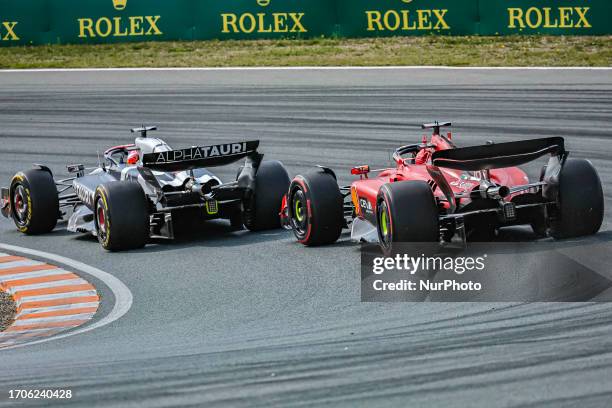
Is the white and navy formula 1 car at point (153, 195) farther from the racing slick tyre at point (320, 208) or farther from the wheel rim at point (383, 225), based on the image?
the wheel rim at point (383, 225)

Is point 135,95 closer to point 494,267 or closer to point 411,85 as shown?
point 411,85

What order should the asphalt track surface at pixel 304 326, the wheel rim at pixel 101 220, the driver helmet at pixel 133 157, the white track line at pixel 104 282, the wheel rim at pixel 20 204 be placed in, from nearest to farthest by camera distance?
the asphalt track surface at pixel 304 326
the white track line at pixel 104 282
the wheel rim at pixel 101 220
the driver helmet at pixel 133 157
the wheel rim at pixel 20 204

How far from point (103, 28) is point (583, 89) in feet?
38.3

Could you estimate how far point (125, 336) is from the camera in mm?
8898

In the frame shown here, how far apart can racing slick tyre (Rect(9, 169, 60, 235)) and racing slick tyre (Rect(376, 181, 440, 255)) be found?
5008mm

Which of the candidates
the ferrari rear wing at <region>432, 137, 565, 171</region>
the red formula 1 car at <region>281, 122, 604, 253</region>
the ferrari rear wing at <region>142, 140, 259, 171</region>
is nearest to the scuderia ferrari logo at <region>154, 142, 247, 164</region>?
the ferrari rear wing at <region>142, 140, 259, 171</region>

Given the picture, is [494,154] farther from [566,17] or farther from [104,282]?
[566,17]

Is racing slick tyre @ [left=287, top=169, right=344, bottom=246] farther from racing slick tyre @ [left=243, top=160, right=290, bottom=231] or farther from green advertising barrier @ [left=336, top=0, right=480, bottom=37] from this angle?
green advertising barrier @ [left=336, top=0, right=480, bottom=37]

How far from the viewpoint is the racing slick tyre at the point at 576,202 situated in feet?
35.9

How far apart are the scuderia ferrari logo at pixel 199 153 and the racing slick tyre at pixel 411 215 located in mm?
2811

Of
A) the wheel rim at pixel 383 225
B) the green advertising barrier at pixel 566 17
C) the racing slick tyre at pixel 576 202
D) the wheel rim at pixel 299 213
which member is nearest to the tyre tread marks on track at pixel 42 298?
the wheel rim at pixel 299 213

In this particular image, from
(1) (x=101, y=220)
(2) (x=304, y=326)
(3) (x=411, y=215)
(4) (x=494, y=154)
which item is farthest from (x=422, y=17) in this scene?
(2) (x=304, y=326)

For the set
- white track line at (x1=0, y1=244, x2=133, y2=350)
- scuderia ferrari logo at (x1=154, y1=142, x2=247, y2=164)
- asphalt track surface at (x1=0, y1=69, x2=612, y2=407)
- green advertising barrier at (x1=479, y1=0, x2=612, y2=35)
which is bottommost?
white track line at (x1=0, y1=244, x2=133, y2=350)

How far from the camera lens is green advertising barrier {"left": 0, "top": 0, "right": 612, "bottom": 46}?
26083 millimetres
